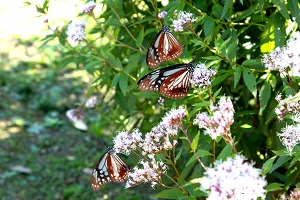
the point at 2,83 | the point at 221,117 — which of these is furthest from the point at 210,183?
the point at 2,83

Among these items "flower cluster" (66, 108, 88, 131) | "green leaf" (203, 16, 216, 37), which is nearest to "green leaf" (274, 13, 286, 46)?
"green leaf" (203, 16, 216, 37)

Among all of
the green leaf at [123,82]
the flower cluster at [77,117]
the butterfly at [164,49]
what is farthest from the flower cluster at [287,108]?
the flower cluster at [77,117]

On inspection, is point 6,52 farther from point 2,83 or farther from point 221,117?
point 221,117

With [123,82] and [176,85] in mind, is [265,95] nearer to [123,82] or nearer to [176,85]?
[176,85]

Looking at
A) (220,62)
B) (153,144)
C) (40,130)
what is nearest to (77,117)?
(220,62)

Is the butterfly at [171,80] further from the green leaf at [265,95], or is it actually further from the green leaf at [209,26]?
the green leaf at [265,95]
